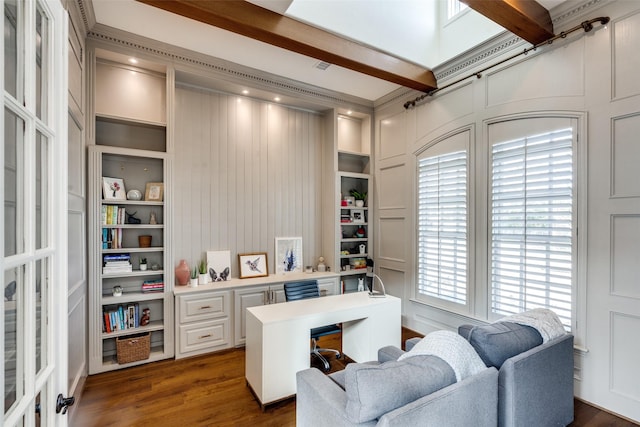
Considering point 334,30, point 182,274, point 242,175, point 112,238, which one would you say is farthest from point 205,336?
point 334,30

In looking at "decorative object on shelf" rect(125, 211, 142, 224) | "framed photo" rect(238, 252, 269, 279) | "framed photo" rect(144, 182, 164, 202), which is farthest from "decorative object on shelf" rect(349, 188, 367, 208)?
"decorative object on shelf" rect(125, 211, 142, 224)

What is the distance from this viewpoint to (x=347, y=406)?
4.67 ft

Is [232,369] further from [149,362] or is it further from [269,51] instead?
[269,51]

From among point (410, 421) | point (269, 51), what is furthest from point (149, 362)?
point (269, 51)

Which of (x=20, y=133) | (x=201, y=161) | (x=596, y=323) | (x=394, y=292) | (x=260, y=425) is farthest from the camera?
(x=394, y=292)

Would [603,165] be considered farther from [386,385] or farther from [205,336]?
[205,336]

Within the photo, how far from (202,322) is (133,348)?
2.29ft

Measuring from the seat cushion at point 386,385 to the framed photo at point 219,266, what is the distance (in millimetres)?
2888

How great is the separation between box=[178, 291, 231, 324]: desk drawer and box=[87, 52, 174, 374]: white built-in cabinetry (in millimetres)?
145

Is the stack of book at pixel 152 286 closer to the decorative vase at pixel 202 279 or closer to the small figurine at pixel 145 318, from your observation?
the small figurine at pixel 145 318

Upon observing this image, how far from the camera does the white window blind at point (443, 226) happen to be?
3.65 metres

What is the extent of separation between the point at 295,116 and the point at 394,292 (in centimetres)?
306

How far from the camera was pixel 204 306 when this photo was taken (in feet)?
11.6

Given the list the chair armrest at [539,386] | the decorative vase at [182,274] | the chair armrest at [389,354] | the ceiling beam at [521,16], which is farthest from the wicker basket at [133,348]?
the ceiling beam at [521,16]
